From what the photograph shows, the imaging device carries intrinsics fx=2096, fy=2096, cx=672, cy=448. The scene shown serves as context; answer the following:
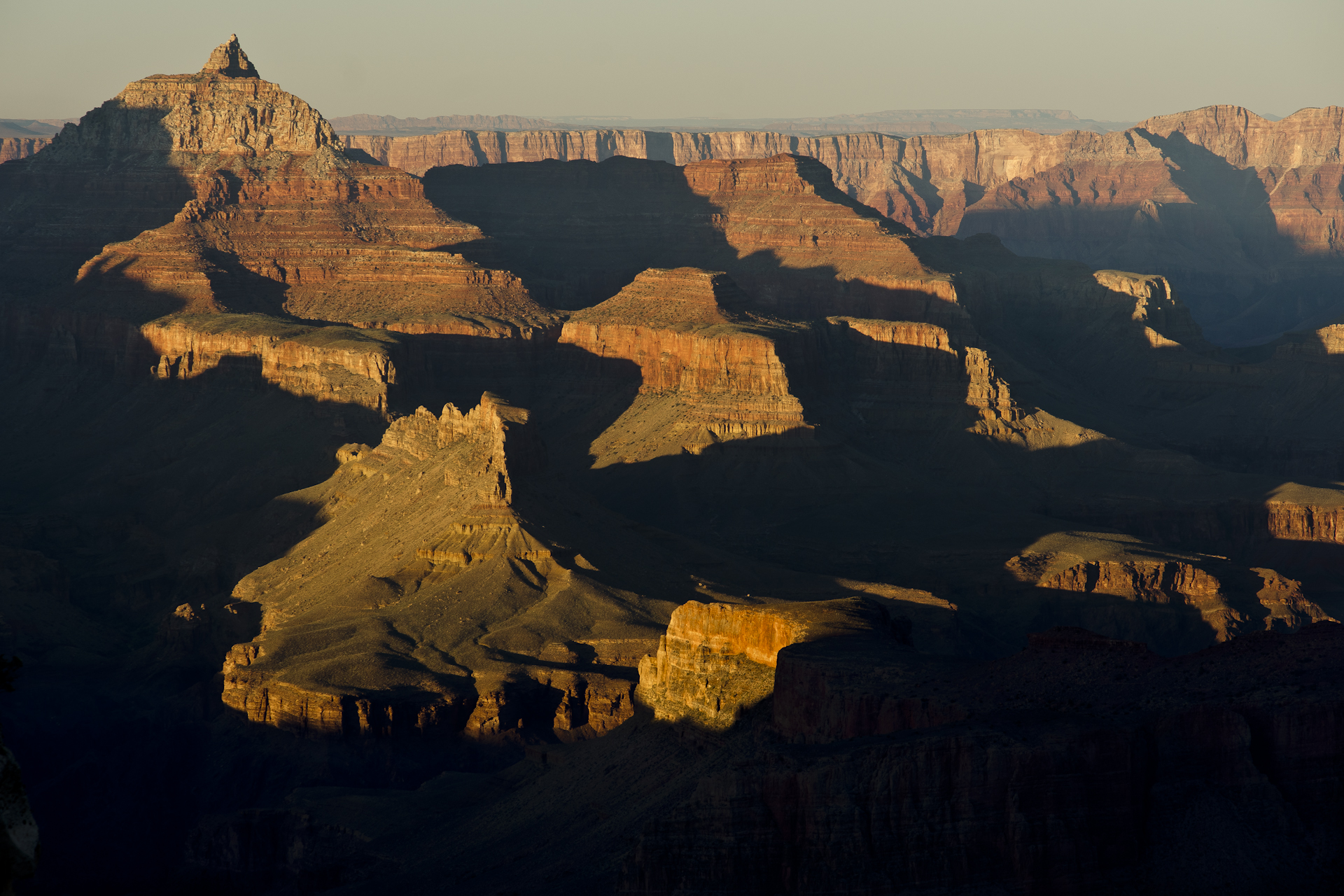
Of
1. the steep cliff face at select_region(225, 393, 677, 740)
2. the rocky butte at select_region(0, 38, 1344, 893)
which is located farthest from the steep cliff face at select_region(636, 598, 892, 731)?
the steep cliff face at select_region(225, 393, 677, 740)

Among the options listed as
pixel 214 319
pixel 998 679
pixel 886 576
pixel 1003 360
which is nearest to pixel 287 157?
pixel 214 319

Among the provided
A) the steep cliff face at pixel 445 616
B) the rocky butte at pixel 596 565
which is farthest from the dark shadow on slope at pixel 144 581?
the steep cliff face at pixel 445 616

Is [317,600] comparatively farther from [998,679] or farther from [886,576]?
[998,679]

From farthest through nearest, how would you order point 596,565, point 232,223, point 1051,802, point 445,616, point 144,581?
point 232,223 → point 144,581 → point 596,565 → point 445,616 → point 1051,802

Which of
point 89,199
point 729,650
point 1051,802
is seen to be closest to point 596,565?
point 729,650

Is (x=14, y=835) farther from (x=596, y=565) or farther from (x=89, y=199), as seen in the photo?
(x=89, y=199)

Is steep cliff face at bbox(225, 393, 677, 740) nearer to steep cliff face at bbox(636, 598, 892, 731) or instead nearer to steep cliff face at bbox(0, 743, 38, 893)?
steep cliff face at bbox(636, 598, 892, 731)
